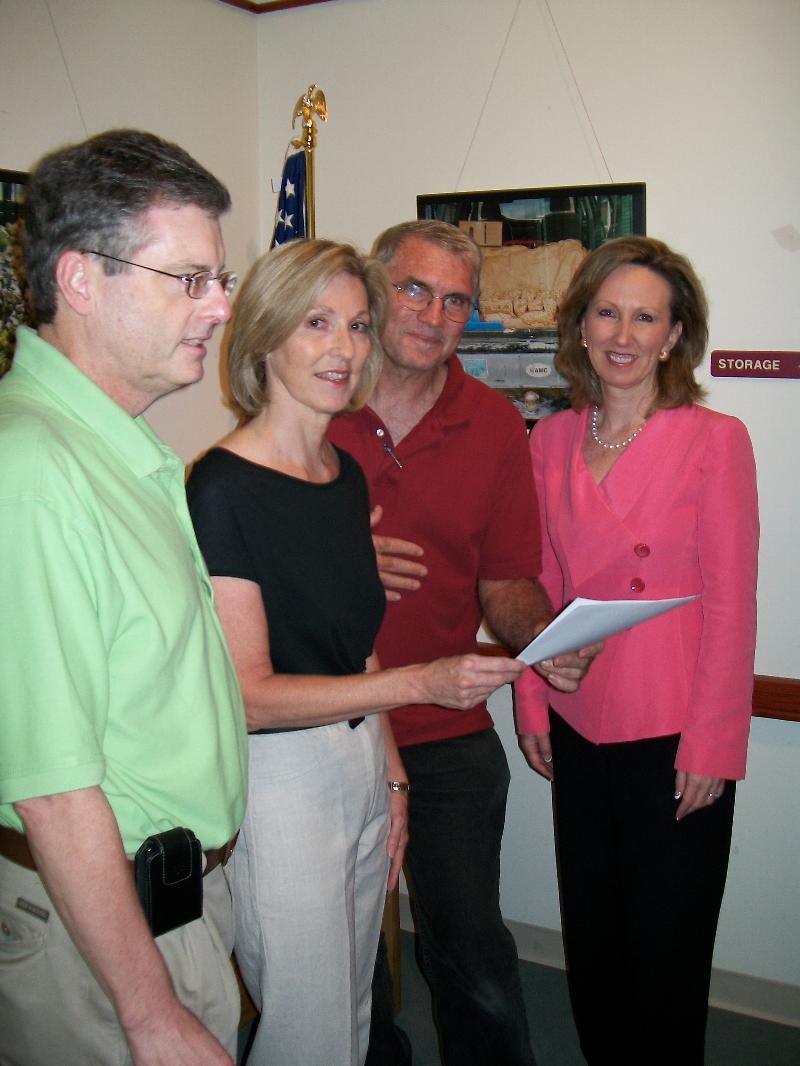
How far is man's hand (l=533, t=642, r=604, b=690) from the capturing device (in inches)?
69.7

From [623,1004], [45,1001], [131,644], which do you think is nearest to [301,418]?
[131,644]

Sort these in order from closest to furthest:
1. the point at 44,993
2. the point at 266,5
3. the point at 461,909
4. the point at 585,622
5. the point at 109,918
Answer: the point at 109,918, the point at 44,993, the point at 585,622, the point at 461,909, the point at 266,5

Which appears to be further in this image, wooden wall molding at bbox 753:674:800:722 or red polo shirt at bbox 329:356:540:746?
wooden wall molding at bbox 753:674:800:722

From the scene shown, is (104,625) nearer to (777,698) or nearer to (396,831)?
(396,831)

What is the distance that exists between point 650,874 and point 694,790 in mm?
217

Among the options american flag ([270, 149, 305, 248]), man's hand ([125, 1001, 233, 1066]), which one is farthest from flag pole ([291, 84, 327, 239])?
man's hand ([125, 1001, 233, 1066])

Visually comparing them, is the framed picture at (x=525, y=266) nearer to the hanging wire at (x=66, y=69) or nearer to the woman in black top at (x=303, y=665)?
the hanging wire at (x=66, y=69)

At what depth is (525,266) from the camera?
8.73 ft

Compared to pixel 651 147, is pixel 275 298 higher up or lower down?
lower down

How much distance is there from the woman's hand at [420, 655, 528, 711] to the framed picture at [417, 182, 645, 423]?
140 cm

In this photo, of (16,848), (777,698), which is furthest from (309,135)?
(16,848)

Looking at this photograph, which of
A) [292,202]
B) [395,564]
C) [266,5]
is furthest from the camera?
[266,5]

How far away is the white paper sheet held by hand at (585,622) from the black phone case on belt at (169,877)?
0.59 m

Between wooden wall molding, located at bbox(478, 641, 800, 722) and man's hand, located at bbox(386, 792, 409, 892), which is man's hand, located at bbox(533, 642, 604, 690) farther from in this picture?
wooden wall molding, located at bbox(478, 641, 800, 722)
